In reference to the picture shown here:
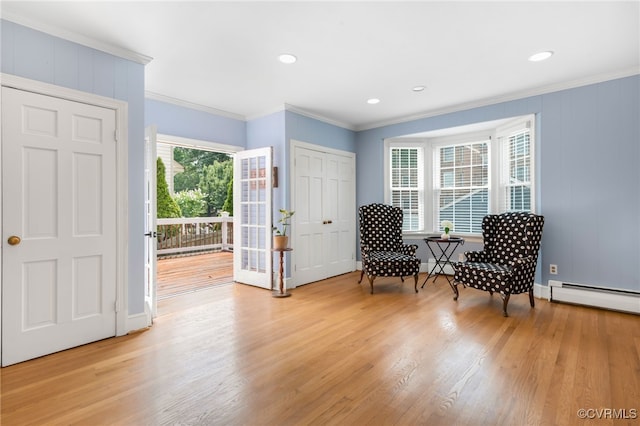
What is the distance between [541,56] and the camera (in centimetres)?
311

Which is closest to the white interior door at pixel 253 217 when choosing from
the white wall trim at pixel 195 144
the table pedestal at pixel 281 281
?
the white wall trim at pixel 195 144

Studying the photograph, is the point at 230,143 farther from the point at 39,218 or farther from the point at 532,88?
the point at 532,88

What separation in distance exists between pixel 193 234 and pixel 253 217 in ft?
15.1

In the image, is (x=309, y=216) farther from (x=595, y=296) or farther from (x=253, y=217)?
(x=595, y=296)

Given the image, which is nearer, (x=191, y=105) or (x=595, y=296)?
(x=595, y=296)

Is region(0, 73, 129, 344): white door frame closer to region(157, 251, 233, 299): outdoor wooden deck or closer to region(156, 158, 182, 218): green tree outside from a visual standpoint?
region(157, 251, 233, 299): outdoor wooden deck

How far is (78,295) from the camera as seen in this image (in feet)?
8.72

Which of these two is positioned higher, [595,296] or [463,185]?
[463,185]

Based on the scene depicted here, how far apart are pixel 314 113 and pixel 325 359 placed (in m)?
3.64

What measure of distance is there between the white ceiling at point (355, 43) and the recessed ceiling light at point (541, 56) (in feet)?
0.34

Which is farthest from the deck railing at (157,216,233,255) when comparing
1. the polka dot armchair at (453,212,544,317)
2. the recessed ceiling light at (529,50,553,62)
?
the recessed ceiling light at (529,50,553,62)

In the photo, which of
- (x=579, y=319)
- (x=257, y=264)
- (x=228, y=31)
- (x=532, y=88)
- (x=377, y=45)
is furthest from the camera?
(x=257, y=264)

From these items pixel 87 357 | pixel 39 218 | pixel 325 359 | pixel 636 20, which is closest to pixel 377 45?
pixel 636 20

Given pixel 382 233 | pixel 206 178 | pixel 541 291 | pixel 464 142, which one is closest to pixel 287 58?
pixel 382 233
